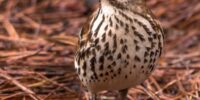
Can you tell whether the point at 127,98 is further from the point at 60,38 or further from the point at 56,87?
the point at 60,38

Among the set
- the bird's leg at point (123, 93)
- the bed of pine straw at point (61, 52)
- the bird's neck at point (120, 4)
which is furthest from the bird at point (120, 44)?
the bed of pine straw at point (61, 52)

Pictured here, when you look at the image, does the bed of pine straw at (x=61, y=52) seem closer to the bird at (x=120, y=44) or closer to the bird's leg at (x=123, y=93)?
the bird's leg at (x=123, y=93)

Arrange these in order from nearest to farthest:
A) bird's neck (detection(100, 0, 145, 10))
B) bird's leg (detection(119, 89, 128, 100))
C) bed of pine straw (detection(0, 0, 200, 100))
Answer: bird's neck (detection(100, 0, 145, 10)) → bird's leg (detection(119, 89, 128, 100)) → bed of pine straw (detection(0, 0, 200, 100))

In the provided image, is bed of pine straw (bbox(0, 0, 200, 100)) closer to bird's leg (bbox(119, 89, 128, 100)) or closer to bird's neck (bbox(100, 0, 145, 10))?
bird's leg (bbox(119, 89, 128, 100))

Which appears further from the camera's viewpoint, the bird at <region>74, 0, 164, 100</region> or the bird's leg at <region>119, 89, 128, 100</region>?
the bird's leg at <region>119, 89, 128, 100</region>

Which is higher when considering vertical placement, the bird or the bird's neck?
the bird's neck

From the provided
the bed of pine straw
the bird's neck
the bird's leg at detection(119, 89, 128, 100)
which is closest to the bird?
the bird's neck

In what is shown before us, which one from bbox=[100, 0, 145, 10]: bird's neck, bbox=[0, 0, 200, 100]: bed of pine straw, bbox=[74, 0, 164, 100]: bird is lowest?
bbox=[74, 0, 164, 100]: bird

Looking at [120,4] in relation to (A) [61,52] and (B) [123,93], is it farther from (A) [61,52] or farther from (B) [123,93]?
(A) [61,52]

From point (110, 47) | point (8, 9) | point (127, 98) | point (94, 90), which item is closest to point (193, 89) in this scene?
point (127, 98)
